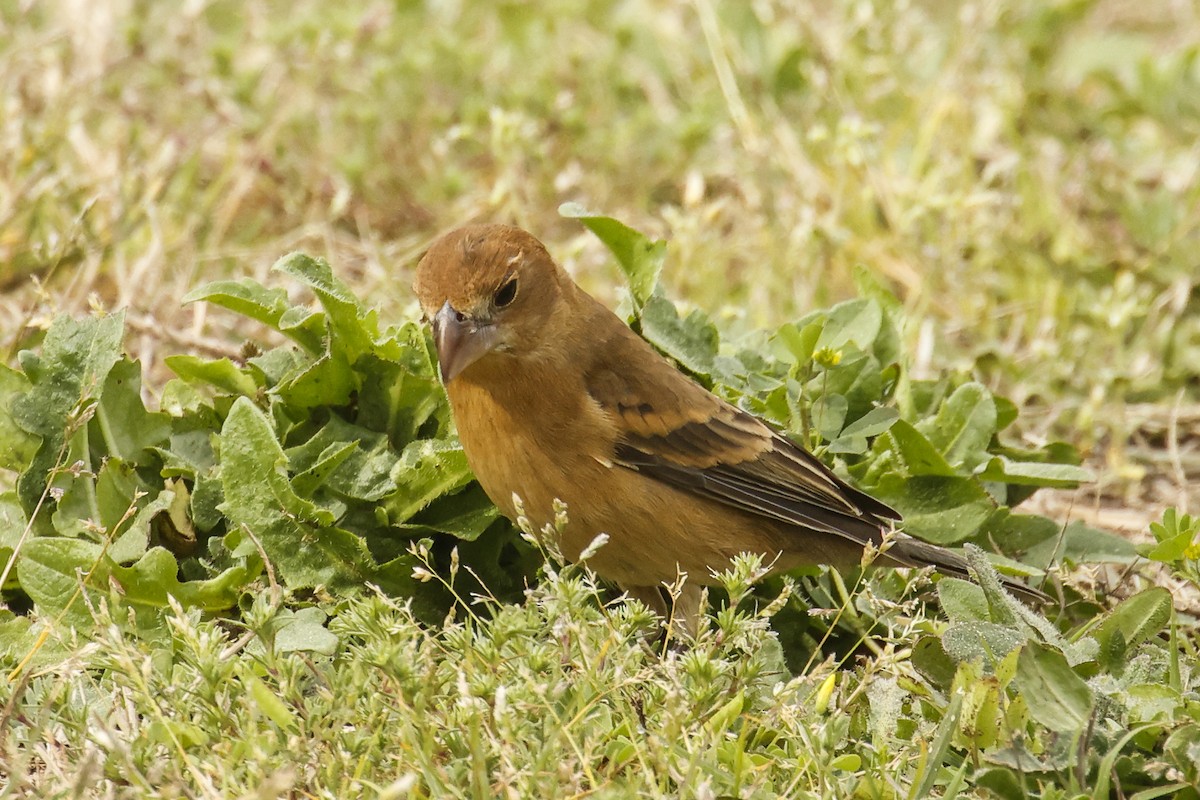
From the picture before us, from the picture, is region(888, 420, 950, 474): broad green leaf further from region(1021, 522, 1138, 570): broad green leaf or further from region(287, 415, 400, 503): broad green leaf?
region(287, 415, 400, 503): broad green leaf

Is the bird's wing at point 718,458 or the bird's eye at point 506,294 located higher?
the bird's eye at point 506,294

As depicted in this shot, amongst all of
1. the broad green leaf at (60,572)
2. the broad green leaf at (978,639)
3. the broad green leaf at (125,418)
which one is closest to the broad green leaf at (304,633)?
the broad green leaf at (60,572)

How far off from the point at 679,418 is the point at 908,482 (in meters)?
0.74

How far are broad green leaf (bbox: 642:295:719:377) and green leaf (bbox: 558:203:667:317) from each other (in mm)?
47

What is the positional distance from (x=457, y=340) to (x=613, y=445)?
60 centimetres

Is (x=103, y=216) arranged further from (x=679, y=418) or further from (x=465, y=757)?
(x=465, y=757)

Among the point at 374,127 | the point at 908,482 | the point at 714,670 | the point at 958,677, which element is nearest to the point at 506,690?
the point at 714,670

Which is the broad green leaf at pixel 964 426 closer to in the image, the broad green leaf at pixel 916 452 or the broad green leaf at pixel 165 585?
the broad green leaf at pixel 916 452

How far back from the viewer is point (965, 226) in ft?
21.5

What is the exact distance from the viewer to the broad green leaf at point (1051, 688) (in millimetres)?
3166

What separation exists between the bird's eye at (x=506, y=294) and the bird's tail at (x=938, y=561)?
1.25 meters

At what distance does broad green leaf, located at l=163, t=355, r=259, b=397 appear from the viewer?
413 centimetres

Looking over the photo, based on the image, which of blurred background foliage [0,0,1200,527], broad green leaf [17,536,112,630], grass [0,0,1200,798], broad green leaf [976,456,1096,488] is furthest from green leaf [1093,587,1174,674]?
broad green leaf [17,536,112,630]

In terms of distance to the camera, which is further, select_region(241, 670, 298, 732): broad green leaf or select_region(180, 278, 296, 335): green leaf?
select_region(180, 278, 296, 335): green leaf
